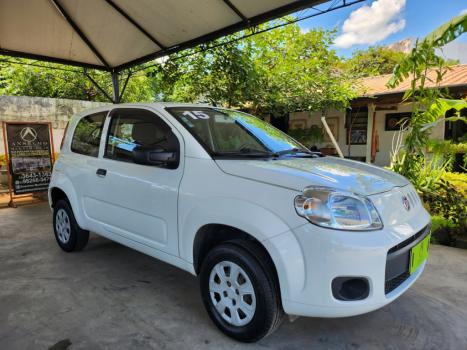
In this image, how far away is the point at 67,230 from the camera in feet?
13.7

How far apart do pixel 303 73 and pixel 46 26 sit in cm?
586

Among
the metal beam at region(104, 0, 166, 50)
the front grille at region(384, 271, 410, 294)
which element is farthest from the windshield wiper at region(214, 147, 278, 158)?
the metal beam at region(104, 0, 166, 50)

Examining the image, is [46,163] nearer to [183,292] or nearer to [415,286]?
[183,292]

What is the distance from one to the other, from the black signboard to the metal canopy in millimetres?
1710

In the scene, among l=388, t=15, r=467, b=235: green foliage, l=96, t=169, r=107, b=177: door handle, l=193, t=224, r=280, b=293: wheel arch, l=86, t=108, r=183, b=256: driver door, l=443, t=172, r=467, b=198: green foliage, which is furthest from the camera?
l=443, t=172, r=467, b=198: green foliage

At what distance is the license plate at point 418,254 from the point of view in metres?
2.29

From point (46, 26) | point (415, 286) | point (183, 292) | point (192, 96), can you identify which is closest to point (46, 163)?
point (46, 26)

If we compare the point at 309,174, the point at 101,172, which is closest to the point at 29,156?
the point at 101,172

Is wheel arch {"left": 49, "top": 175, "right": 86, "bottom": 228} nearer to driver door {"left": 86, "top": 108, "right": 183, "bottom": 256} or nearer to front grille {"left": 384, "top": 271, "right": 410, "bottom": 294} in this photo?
driver door {"left": 86, "top": 108, "right": 183, "bottom": 256}

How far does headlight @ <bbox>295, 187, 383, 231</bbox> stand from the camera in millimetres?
2004

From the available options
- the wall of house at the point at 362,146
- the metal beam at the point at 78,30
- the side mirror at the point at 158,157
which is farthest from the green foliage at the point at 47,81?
the side mirror at the point at 158,157

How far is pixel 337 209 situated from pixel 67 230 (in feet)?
11.3

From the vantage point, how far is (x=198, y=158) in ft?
8.55

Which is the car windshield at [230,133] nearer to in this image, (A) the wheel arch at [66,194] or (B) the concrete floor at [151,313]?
(B) the concrete floor at [151,313]
